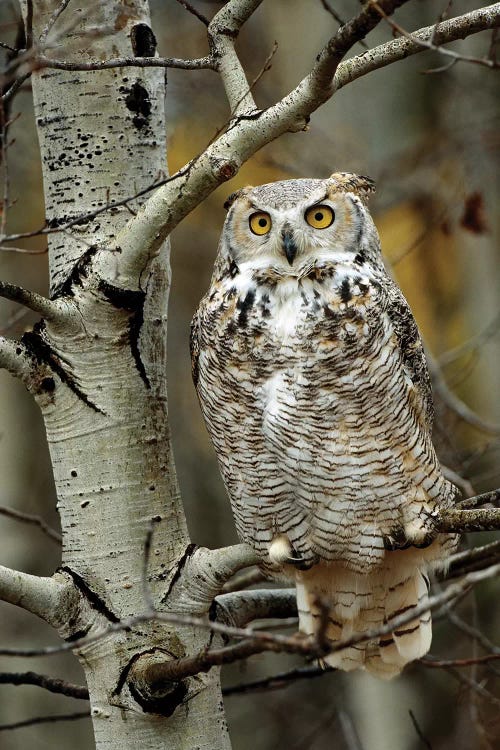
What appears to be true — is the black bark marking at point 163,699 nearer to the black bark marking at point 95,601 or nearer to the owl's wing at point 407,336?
the black bark marking at point 95,601

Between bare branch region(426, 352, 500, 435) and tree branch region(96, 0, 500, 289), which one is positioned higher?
tree branch region(96, 0, 500, 289)

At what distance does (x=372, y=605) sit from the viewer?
3.06 metres

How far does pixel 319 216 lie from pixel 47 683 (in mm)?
1451

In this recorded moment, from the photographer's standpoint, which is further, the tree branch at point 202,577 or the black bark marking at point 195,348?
the black bark marking at point 195,348

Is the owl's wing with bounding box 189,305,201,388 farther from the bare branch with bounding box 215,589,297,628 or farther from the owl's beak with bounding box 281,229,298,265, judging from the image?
the bare branch with bounding box 215,589,297,628

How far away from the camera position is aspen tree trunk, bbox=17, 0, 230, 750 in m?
2.54

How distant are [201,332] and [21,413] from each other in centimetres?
496

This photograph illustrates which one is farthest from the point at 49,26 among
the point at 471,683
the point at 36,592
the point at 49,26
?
the point at 471,683

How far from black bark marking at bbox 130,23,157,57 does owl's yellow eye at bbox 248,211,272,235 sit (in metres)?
0.53

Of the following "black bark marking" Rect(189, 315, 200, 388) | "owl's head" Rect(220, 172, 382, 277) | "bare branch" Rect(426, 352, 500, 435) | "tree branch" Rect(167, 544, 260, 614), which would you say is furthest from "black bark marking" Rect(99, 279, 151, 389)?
"bare branch" Rect(426, 352, 500, 435)

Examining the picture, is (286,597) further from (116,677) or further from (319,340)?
(319,340)

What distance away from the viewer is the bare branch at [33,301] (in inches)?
83.4

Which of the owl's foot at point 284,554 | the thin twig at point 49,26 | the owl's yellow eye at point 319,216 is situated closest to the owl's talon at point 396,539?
the owl's foot at point 284,554

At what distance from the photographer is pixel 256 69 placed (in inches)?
260
